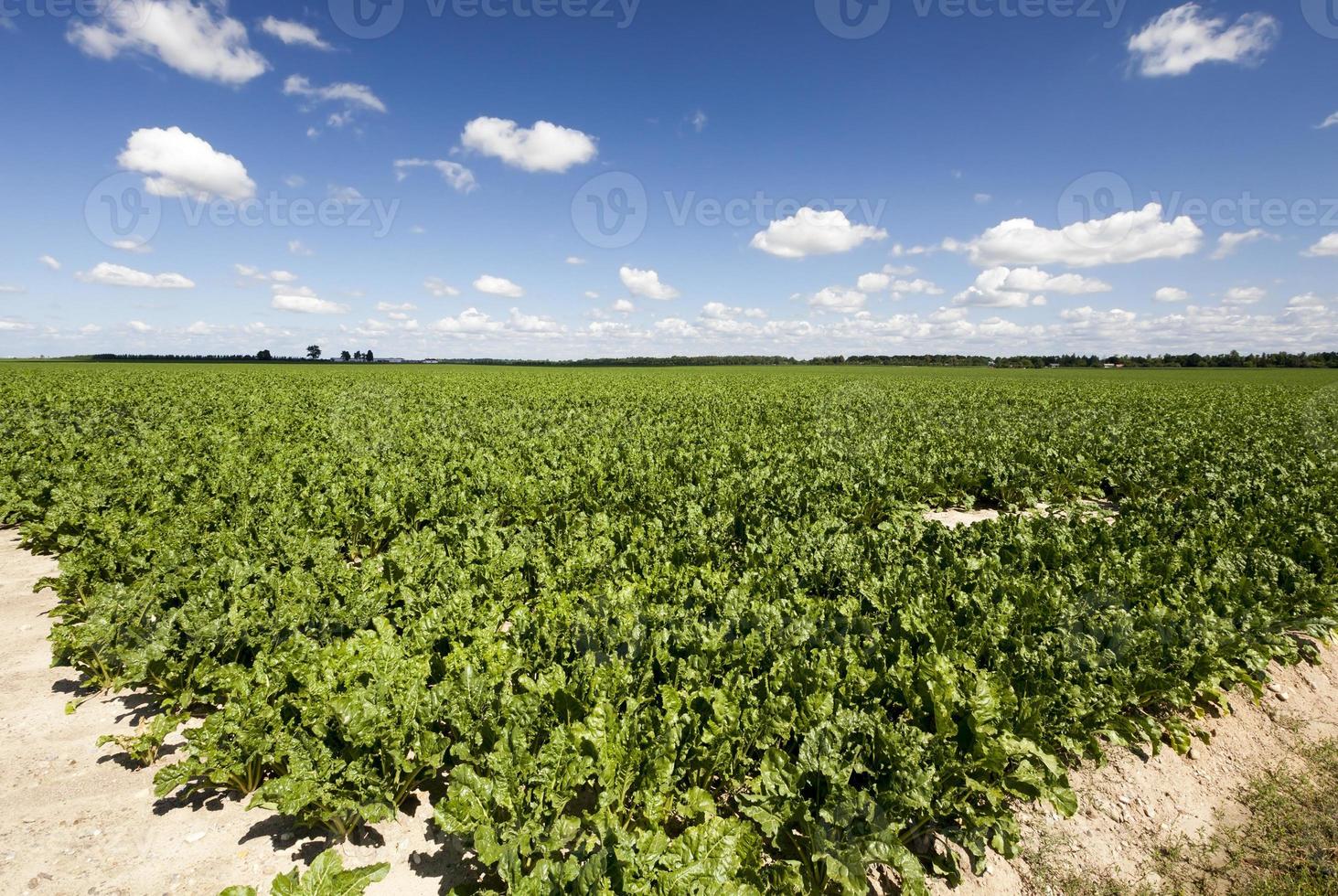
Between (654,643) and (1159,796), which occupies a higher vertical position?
(654,643)

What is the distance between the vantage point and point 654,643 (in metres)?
5.34

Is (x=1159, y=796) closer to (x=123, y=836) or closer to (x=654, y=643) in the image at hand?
(x=654, y=643)

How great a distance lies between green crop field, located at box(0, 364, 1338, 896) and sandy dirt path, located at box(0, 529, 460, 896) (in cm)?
27

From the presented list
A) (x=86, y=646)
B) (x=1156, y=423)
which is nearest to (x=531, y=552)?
(x=86, y=646)

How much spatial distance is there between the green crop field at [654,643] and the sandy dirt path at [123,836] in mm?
274

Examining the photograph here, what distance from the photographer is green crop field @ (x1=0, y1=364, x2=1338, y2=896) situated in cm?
411

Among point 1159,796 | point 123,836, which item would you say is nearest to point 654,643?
point 123,836

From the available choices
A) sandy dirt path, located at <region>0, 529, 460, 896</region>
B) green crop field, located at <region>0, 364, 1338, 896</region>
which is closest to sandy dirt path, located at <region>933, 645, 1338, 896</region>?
green crop field, located at <region>0, 364, 1338, 896</region>

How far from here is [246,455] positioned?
13.5 meters

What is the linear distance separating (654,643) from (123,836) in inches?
167

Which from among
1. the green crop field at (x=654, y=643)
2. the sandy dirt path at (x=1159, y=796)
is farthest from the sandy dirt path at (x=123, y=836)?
the sandy dirt path at (x=1159, y=796)

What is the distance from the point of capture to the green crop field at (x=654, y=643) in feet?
13.5

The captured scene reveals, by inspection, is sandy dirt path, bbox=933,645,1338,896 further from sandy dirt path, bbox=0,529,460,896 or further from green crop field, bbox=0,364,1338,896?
sandy dirt path, bbox=0,529,460,896

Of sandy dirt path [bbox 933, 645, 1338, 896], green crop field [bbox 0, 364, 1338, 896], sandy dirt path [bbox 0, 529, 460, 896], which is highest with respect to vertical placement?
green crop field [bbox 0, 364, 1338, 896]
